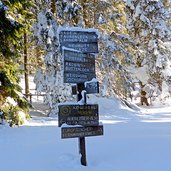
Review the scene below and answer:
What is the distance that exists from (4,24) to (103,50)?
6.97 m

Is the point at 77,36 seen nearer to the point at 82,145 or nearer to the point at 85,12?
the point at 82,145

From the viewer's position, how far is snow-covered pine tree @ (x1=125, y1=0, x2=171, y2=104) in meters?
22.2

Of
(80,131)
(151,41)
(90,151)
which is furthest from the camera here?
(151,41)

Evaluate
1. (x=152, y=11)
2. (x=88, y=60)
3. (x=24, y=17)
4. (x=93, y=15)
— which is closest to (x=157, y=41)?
(x=152, y=11)

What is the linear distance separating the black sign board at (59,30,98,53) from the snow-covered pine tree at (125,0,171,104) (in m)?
15.0

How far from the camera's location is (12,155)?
292 inches

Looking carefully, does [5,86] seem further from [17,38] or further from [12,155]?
[12,155]

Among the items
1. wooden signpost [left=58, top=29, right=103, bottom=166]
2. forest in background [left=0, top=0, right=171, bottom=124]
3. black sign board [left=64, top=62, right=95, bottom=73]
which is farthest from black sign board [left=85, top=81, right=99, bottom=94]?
forest in background [left=0, top=0, right=171, bottom=124]

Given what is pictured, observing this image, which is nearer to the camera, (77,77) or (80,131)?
(80,131)

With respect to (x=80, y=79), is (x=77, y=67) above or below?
above

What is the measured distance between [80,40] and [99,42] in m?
10.4

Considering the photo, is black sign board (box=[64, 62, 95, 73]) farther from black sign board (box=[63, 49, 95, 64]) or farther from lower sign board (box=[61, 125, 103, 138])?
lower sign board (box=[61, 125, 103, 138])

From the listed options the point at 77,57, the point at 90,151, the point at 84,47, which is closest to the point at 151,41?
the point at 90,151

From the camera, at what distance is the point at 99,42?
673 inches
